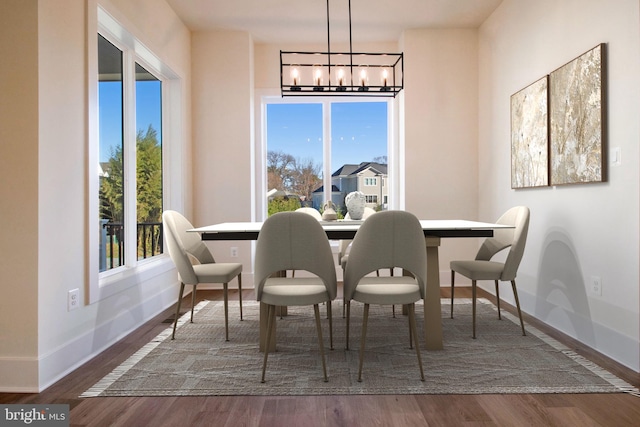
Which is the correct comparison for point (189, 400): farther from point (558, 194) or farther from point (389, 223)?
point (558, 194)

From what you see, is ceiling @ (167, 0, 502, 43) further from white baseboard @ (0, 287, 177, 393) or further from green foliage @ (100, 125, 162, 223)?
white baseboard @ (0, 287, 177, 393)

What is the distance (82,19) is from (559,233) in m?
3.55

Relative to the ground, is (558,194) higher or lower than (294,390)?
higher

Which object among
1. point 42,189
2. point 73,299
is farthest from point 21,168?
point 73,299

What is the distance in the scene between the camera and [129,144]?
3686 mm

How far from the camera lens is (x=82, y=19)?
2.76 metres

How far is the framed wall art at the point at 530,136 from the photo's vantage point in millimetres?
3504

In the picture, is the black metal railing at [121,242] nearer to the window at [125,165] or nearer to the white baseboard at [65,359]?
the window at [125,165]

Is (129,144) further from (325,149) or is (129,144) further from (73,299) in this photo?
(325,149)

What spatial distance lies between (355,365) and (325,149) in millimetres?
3471

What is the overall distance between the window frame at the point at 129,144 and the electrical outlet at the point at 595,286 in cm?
322

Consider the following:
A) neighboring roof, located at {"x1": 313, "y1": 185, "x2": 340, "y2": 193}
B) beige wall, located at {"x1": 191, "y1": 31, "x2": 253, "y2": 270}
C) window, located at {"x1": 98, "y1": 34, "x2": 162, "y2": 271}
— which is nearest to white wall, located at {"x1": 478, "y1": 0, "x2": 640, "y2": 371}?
neighboring roof, located at {"x1": 313, "y1": 185, "x2": 340, "y2": 193}

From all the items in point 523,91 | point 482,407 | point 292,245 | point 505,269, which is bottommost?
point 482,407

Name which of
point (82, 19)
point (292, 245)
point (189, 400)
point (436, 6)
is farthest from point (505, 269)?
point (82, 19)
